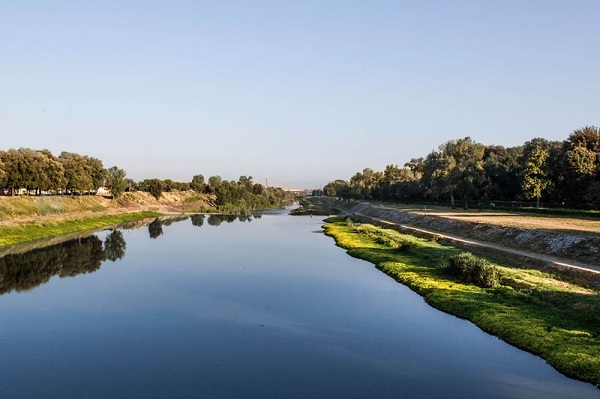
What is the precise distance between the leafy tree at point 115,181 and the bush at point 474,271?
393ft

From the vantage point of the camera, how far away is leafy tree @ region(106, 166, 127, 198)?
5276 inches

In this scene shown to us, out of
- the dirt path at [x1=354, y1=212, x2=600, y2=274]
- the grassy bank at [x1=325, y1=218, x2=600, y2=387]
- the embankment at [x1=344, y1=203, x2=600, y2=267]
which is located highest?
the embankment at [x1=344, y1=203, x2=600, y2=267]

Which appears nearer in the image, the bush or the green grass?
the bush

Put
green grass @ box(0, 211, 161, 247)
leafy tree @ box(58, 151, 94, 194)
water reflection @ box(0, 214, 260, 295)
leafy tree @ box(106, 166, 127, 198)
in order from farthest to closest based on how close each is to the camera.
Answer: leafy tree @ box(106, 166, 127, 198) < leafy tree @ box(58, 151, 94, 194) < green grass @ box(0, 211, 161, 247) < water reflection @ box(0, 214, 260, 295)

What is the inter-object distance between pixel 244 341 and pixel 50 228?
69.0 metres

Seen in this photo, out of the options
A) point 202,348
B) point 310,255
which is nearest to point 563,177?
point 310,255

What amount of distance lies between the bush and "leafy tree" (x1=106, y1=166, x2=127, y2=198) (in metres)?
120

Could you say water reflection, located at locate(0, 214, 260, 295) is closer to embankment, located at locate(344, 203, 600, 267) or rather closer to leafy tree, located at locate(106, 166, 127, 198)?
embankment, located at locate(344, 203, 600, 267)

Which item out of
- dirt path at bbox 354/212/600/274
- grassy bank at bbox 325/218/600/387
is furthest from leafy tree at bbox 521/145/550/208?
grassy bank at bbox 325/218/600/387

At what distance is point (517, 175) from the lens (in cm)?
7894

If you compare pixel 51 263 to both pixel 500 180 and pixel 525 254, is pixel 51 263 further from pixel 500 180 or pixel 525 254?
pixel 500 180

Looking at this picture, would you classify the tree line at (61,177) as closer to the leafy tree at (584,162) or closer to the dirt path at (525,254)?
the dirt path at (525,254)

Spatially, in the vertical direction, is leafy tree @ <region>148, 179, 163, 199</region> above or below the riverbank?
above

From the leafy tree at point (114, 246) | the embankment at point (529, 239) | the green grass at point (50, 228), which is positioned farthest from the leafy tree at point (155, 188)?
the embankment at point (529, 239)
